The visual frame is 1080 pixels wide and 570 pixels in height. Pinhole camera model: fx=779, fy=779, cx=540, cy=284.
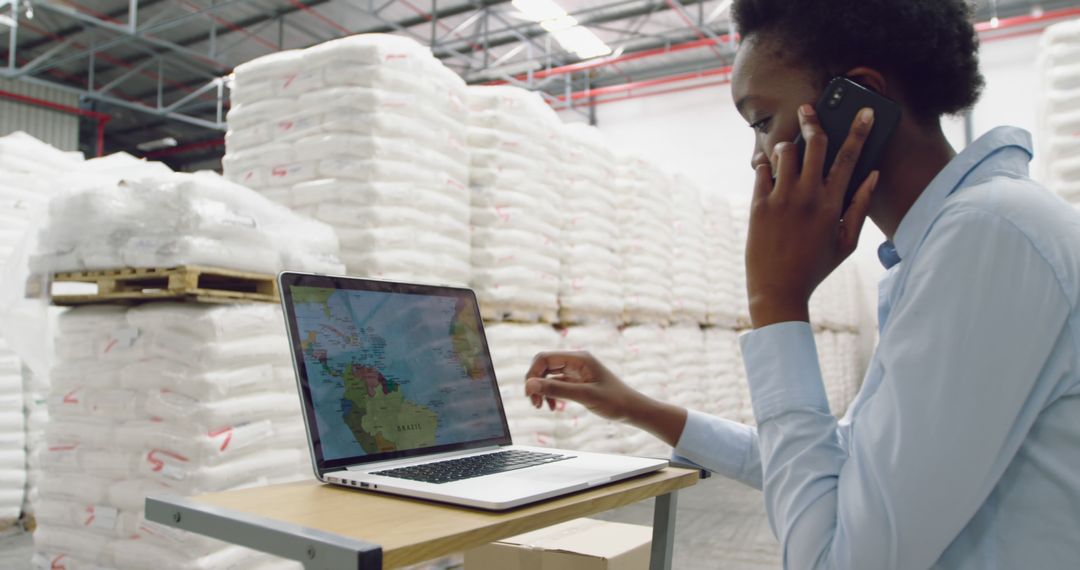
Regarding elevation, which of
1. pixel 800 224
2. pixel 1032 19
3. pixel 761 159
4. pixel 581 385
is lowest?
pixel 581 385

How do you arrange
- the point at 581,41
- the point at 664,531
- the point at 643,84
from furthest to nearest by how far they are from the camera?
the point at 643,84
the point at 581,41
the point at 664,531

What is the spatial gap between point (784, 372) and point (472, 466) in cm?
55

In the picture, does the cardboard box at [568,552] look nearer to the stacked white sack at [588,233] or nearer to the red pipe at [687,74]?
the stacked white sack at [588,233]

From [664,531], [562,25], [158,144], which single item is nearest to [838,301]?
[562,25]

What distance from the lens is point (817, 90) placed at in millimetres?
1053

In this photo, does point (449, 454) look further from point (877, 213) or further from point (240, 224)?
point (240, 224)

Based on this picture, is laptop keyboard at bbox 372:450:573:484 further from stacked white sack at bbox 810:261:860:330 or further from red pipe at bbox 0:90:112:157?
red pipe at bbox 0:90:112:157

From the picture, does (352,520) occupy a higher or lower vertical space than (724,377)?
higher

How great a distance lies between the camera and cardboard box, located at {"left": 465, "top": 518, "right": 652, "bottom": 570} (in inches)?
76.0

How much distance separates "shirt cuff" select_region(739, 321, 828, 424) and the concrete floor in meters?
2.61

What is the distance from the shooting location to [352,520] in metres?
0.97

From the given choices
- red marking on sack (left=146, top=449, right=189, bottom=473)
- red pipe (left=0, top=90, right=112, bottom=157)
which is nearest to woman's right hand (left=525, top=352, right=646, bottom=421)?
red marking on sack (left=146, top=449, right=189, bottom=473)

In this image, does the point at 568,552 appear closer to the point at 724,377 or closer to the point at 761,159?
the point at 761,159

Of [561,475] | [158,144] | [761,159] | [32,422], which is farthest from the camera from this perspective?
[158,144]
